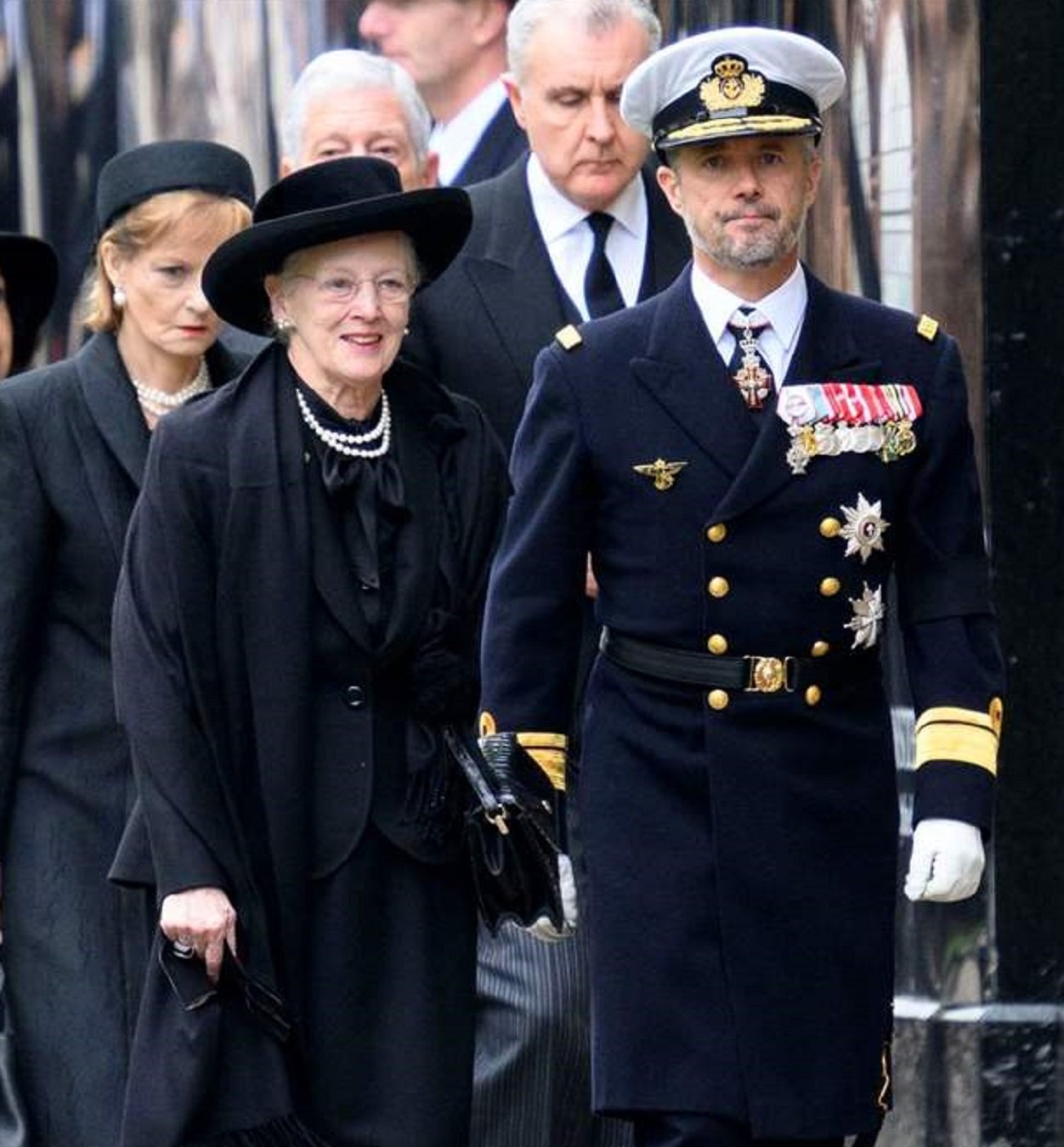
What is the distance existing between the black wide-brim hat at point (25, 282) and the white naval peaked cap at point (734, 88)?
67.8 inches

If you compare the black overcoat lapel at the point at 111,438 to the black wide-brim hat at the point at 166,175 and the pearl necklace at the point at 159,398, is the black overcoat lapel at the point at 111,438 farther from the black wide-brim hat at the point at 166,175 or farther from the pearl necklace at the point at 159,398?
the black wide-brim hat at the point at 166,175

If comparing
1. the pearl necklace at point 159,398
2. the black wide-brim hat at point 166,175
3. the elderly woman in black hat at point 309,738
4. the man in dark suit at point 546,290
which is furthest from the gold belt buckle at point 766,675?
the black wide-brim hat at point 166,175

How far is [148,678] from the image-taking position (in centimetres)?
662

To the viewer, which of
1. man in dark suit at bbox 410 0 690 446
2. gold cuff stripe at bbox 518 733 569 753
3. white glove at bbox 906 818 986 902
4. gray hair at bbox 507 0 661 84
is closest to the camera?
white glove at bbox 906 818 986 902

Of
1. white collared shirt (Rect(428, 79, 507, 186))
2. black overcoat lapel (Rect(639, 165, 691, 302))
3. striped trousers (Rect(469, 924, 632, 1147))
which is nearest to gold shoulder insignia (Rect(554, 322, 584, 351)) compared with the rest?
black overcoat lapel (Rect(639, 165, 691, 302))

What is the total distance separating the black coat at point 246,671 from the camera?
6602 mm

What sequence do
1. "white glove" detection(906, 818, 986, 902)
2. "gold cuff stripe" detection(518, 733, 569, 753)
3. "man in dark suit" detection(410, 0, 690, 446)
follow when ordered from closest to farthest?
"white glove" detection(906, 818, 986, 902) → "gold cuff stripe" detection(518, 733, 569, 753) → "man in dark suit" detection(410, 0, 690, 446)

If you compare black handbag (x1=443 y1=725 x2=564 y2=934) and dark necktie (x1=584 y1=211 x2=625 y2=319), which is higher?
dark necktie (x1=584 y1=211 x2=625 y2=319)

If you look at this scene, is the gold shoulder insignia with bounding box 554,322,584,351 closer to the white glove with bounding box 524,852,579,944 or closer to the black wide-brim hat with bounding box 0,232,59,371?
the white glove with bounding box 524,852,579,944

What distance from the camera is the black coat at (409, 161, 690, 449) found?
302 inches

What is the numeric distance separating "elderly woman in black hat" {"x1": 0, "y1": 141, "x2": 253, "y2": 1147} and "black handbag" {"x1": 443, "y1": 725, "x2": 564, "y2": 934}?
38.7 inches

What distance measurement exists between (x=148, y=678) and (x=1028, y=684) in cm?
248

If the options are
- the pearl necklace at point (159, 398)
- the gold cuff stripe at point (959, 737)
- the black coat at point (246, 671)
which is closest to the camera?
the gold cuff stripe at point (959, 737)

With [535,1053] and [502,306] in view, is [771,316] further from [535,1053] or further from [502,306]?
[535,1053]
